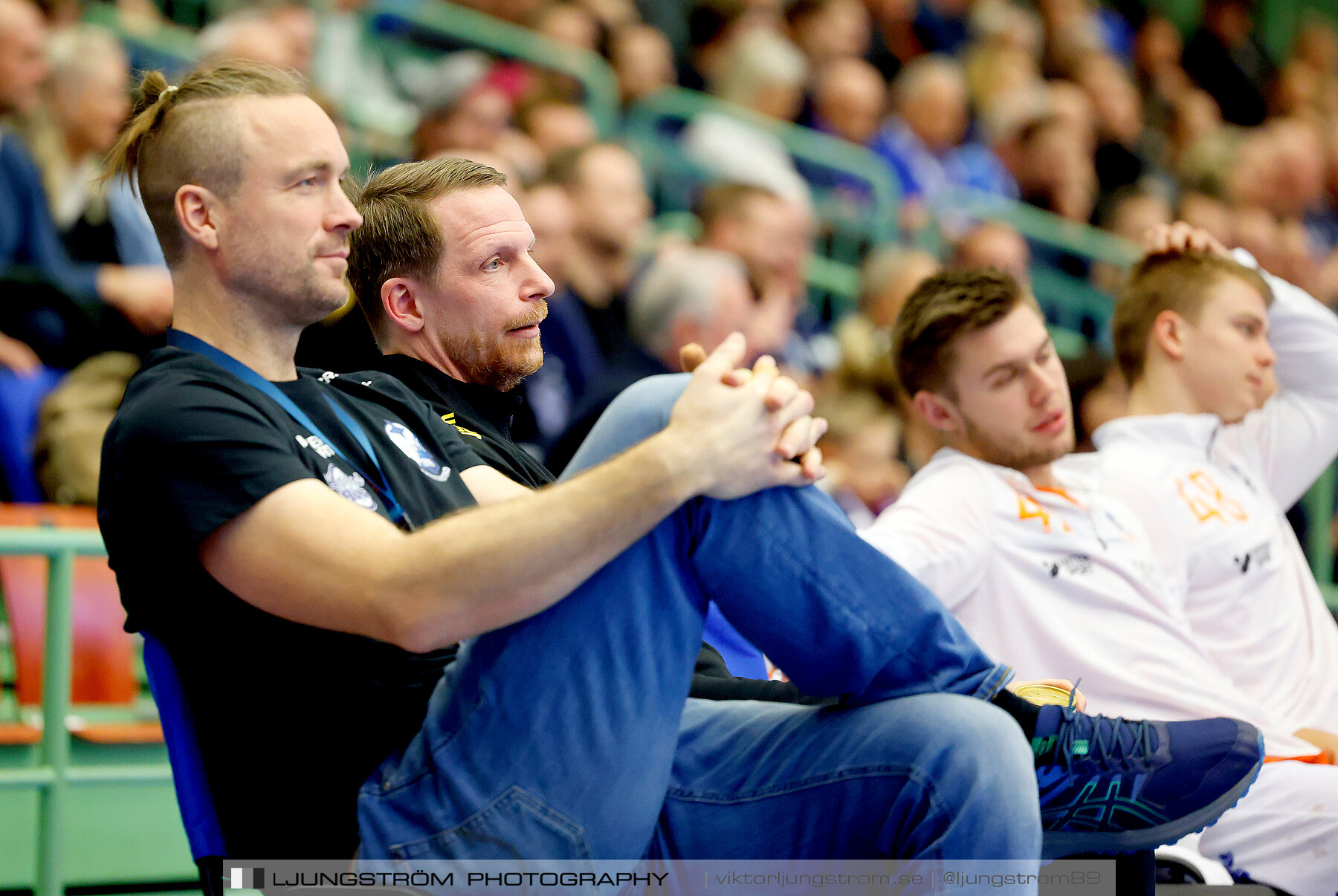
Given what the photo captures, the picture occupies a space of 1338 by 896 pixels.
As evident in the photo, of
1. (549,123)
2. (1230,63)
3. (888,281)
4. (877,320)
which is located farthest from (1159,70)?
(549,123)

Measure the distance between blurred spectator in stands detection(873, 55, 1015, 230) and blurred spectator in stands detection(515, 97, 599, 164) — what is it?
207cm

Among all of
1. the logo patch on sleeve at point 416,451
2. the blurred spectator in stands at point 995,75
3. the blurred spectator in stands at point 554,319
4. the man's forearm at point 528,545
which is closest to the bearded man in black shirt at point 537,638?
the man's forearm at point 528,545

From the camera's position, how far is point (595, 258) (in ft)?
15.1

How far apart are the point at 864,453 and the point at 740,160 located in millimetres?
1846

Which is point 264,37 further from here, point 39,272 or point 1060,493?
point 1060,493

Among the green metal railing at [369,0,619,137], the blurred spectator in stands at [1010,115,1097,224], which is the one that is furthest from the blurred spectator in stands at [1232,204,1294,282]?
the green metal railing at [369,0,619,137]

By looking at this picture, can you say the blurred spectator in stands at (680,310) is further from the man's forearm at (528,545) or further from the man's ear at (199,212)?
the man's forearm at (528,545)

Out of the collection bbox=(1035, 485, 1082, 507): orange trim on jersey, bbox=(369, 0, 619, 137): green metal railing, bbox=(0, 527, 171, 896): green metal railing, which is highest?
bbox=(369, 0, 619, 137): green metal railing

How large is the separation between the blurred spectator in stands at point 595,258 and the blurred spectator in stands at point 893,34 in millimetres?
3274

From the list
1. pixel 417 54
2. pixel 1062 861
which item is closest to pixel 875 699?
pixel 1062 861

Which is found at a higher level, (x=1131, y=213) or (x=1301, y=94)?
(x=1301, y=94)

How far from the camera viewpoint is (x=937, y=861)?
1427 mm

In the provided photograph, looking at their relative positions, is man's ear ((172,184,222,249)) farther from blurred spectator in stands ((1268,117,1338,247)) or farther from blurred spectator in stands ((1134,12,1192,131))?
blurred spectator in stands ((1134,12,1192,131))

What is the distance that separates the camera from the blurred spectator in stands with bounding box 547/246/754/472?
3.91 meters
